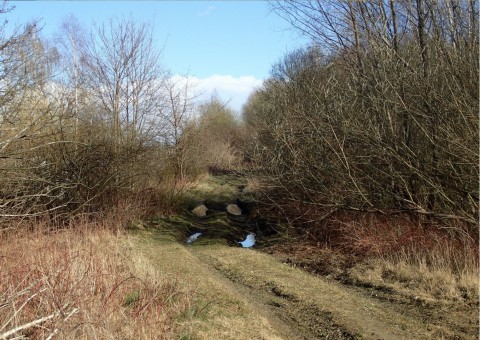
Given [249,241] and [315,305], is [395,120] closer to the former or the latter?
[315,305]

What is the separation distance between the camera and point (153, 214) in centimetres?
1688

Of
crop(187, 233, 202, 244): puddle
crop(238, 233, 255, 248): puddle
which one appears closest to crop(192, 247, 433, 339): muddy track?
crop(238, 233, 255, 248): puddle

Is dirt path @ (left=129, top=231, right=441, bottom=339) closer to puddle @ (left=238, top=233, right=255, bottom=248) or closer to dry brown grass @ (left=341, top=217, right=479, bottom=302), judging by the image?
dry brown grass @ (left=341, top=217, right=479, bottom=302)

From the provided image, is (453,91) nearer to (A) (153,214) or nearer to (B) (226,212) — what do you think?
(A) (153,214)

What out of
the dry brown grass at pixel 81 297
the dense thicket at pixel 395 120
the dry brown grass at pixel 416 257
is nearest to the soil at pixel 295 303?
the dry brown grass at pixel 416 257

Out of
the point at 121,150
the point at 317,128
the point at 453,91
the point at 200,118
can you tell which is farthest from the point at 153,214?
the point at 453,91

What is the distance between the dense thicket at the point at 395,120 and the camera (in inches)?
332

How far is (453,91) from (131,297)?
6406 mm

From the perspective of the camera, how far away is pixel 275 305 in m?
7.23

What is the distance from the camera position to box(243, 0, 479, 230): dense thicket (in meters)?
8.43

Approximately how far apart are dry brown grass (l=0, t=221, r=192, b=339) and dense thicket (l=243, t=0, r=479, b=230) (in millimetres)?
5256

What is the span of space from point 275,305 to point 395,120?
5321 mm

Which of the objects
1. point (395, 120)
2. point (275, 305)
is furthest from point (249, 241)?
point (275, 305)

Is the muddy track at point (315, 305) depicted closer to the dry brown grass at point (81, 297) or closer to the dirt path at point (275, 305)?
the dirt path at point (275, 305)
